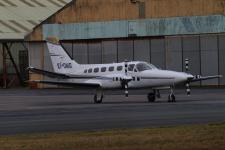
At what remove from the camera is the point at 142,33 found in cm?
6812

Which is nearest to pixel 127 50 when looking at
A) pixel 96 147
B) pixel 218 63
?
pixel 218 63

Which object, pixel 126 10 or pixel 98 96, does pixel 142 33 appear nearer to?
pixel 126 10

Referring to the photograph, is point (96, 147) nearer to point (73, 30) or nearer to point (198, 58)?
point (198, 58)

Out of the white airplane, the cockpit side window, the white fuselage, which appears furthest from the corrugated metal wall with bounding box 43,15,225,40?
the cockpit side window

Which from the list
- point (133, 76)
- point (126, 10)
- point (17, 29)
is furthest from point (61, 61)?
point (17, 29)

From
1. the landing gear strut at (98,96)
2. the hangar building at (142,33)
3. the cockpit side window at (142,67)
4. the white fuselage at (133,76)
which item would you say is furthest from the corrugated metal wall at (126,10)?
the landing gear strut at (98,96)

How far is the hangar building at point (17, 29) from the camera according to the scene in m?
77.6

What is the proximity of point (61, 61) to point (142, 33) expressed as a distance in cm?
2460

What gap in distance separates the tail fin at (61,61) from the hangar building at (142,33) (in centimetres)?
2229

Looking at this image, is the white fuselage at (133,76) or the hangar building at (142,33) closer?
the white fuselage at (133,76)

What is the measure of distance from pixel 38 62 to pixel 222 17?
70.8 ft

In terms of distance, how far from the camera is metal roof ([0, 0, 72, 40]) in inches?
3041

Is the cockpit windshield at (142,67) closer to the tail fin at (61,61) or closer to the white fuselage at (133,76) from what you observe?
the white fuselage at (133,76)

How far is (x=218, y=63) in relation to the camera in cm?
6372
